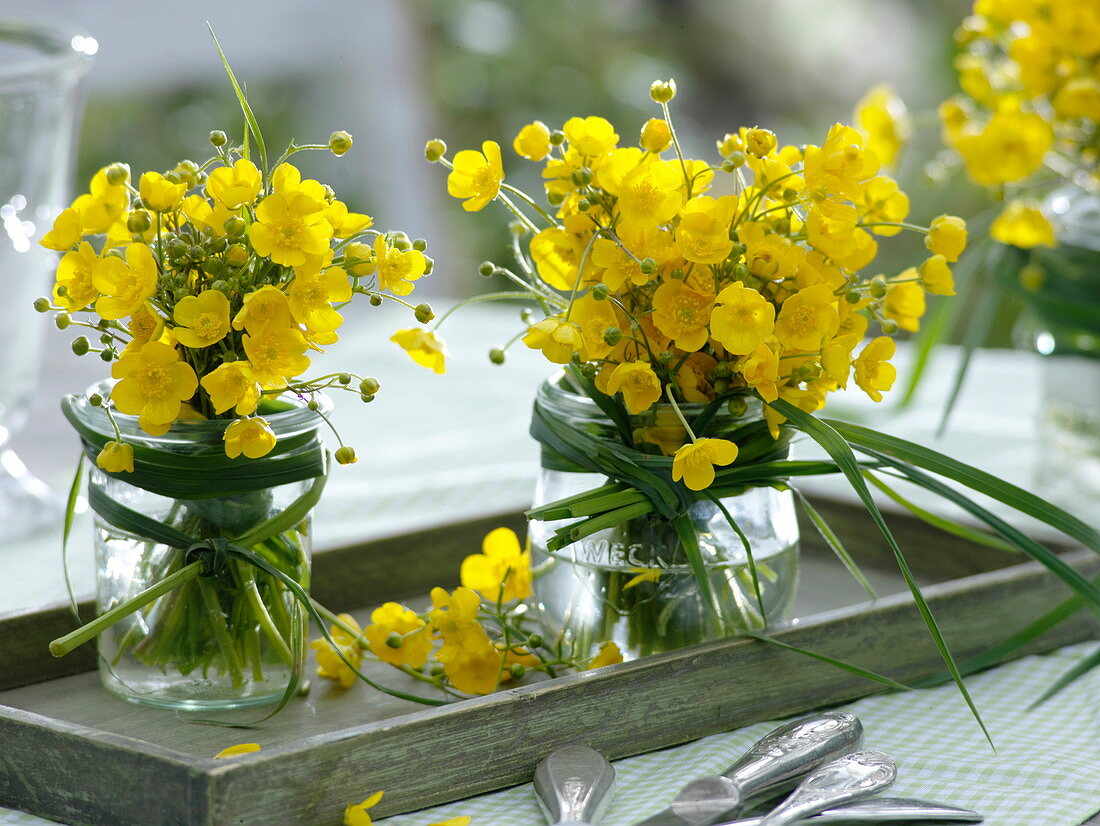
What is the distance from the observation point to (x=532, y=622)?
2.31ft

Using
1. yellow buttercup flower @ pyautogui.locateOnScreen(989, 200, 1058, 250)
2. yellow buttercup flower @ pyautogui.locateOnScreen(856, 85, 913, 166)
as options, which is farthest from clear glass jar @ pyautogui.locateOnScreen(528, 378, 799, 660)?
yellow buttercup flower @ pyautogui.locateOnScreen(856, 85, 913, 166)

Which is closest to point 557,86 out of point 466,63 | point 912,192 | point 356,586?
point 466,63

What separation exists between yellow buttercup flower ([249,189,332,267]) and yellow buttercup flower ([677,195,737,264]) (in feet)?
0.50

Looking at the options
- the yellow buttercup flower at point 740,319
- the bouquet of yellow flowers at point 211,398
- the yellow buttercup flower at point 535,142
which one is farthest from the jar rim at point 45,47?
the yellow buttercup flower at point 740,319

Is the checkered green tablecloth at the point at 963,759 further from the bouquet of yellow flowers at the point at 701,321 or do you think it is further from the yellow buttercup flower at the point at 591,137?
the yellow buttercup flower at the point at 591,137

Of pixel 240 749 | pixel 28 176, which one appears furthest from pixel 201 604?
pixel 28 176

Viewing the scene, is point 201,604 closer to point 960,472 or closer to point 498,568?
point 498,568

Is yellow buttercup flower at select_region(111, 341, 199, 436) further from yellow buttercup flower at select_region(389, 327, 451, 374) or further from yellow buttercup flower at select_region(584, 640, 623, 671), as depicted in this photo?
yellow buttercup flower at select_region(584, 640, 623, 671)

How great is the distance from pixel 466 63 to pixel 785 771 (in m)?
3.45

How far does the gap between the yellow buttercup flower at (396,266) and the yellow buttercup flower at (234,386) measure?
0.07 m

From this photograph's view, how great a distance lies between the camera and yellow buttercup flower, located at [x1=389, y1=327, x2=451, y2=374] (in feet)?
1.83

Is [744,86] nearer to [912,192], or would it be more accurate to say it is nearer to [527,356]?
[912,192]

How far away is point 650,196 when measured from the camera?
55cm

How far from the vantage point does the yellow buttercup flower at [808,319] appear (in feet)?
1.81
